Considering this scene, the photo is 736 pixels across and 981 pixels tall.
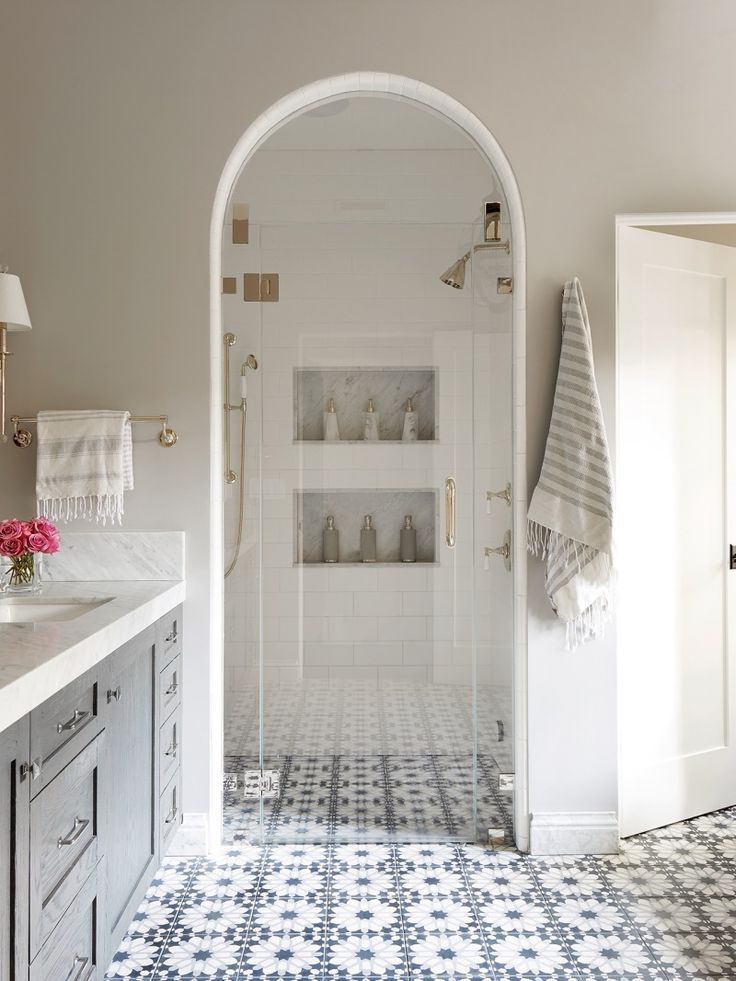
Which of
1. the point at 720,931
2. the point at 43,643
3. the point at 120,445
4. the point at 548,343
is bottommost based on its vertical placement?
the point at 720,931

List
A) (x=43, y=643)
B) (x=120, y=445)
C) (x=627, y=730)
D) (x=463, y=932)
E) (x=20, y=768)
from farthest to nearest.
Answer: (x=627, y=730) < (x=120, y=445) < (x=463, y=932) < (x=43, y=643) < (x=20, y=768)

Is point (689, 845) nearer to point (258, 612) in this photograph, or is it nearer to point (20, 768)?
point (258, 612)

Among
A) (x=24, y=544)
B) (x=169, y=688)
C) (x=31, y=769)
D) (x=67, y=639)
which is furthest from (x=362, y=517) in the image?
(x=31, y=769)

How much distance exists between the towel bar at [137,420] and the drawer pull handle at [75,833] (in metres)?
1.22

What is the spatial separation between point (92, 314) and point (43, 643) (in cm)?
132

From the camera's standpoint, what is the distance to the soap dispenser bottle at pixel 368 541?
2.51 meters

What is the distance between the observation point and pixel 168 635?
238cm

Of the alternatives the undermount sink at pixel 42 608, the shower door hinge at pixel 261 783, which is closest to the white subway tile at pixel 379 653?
the shower door hinge at pixel 261 783

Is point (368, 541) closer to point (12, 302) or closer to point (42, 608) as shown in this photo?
point (42, 608)

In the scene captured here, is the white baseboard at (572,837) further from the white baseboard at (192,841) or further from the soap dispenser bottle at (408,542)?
the white baseboard at (192,841)

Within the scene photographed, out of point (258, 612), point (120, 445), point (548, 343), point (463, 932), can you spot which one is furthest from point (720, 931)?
point (120, 445)

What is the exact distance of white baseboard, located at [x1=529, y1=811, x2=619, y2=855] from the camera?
100.0 inches

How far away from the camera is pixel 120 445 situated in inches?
95.7

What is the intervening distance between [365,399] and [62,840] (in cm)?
151
